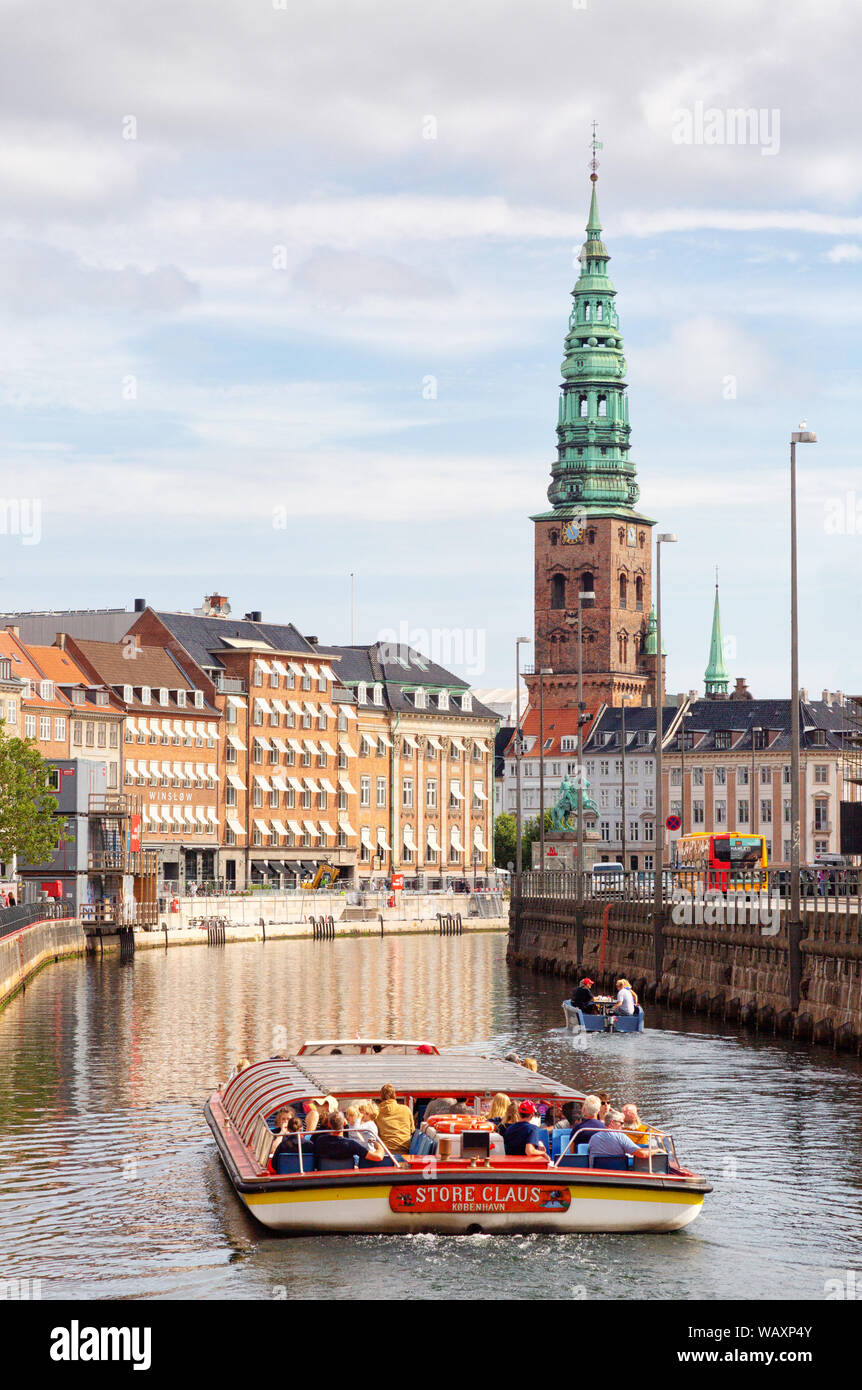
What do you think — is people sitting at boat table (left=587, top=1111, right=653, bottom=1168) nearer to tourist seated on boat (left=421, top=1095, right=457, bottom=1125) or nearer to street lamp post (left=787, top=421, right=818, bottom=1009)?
tourist seated on boat (left=421, top=1095, right=457, bottom=1125)

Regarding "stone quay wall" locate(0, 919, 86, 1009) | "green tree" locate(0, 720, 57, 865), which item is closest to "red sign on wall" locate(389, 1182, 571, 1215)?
"stone quay wall" locate(0, 919, 86, 1009)

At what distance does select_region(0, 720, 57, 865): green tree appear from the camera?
115 m

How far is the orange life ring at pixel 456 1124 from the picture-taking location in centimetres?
3609

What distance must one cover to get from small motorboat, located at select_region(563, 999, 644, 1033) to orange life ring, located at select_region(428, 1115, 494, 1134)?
33.7 meters

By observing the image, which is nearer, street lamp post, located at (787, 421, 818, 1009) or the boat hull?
the boat hull

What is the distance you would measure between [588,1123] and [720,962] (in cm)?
4239

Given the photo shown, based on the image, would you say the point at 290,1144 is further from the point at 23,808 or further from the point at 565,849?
the point at 565,849

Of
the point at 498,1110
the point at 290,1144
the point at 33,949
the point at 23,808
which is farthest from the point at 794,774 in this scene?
the point at 23,808

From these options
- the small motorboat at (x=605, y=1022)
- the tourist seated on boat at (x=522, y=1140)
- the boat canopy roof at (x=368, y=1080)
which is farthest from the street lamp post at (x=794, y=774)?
the tourist seated on boat at (x=522, y=1140)

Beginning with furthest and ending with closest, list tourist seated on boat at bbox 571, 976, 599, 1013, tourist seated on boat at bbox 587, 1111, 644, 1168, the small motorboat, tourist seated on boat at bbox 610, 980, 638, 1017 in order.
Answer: tourist seated on boat at bbox 571, 976, 599, 1013
tourist seated on boat at bbox 610, 980, 638, 1017
the small motorboat
tourist seated on boat at bbox 587, 1111, 644, 1168

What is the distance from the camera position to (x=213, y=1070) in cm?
6000

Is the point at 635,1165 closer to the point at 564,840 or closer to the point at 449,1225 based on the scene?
the point at 449,1225

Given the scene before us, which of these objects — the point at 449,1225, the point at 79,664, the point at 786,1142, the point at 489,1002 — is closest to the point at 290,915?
the point at 79,664
